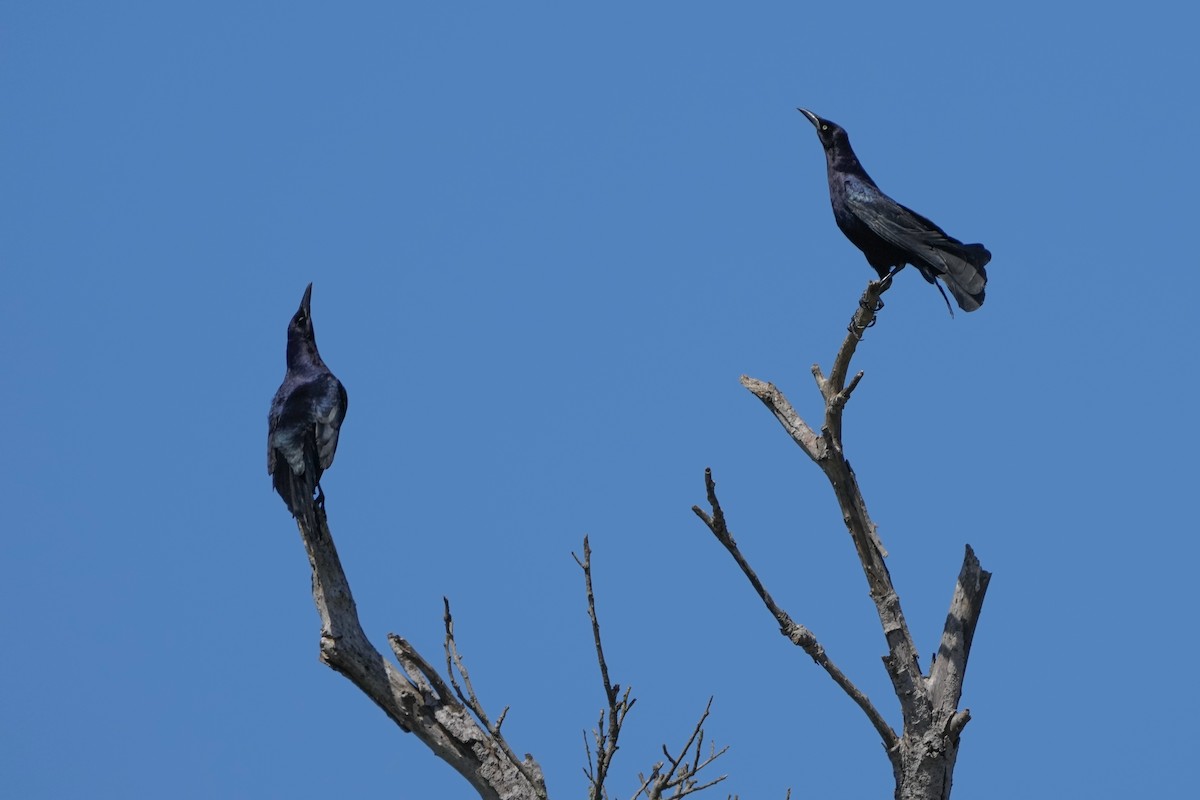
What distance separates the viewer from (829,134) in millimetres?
9188

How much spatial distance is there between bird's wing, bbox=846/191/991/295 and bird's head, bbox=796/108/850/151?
0.52 m

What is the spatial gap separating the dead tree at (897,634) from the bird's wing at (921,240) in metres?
1.51

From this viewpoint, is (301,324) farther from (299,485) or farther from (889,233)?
(889,233)

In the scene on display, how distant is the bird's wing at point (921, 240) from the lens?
25.7 feet

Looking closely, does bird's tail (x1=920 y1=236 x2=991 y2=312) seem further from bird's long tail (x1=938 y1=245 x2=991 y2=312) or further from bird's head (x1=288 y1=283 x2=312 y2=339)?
bird's head (x1=288 y1=283 x2=312 y2=339)

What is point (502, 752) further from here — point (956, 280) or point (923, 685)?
point (956, 280)

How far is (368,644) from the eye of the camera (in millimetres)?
5992

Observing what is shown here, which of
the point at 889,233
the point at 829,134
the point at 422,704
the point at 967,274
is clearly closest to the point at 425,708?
the point at 422,704

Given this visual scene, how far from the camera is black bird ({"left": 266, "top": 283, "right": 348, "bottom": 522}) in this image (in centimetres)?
692

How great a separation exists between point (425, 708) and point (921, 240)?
12.9 feet

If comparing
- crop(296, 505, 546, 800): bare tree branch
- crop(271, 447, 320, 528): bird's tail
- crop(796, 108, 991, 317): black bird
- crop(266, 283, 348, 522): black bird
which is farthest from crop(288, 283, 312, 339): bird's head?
crop(796, 108, 991, 317): black bird

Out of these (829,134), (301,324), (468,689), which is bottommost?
(468,689)

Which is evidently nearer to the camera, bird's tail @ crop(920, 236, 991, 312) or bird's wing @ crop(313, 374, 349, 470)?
bird's wing @ crop(313, 374, 349, 470)

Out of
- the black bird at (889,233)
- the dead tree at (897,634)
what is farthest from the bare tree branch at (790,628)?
the black bird at (889,233)
